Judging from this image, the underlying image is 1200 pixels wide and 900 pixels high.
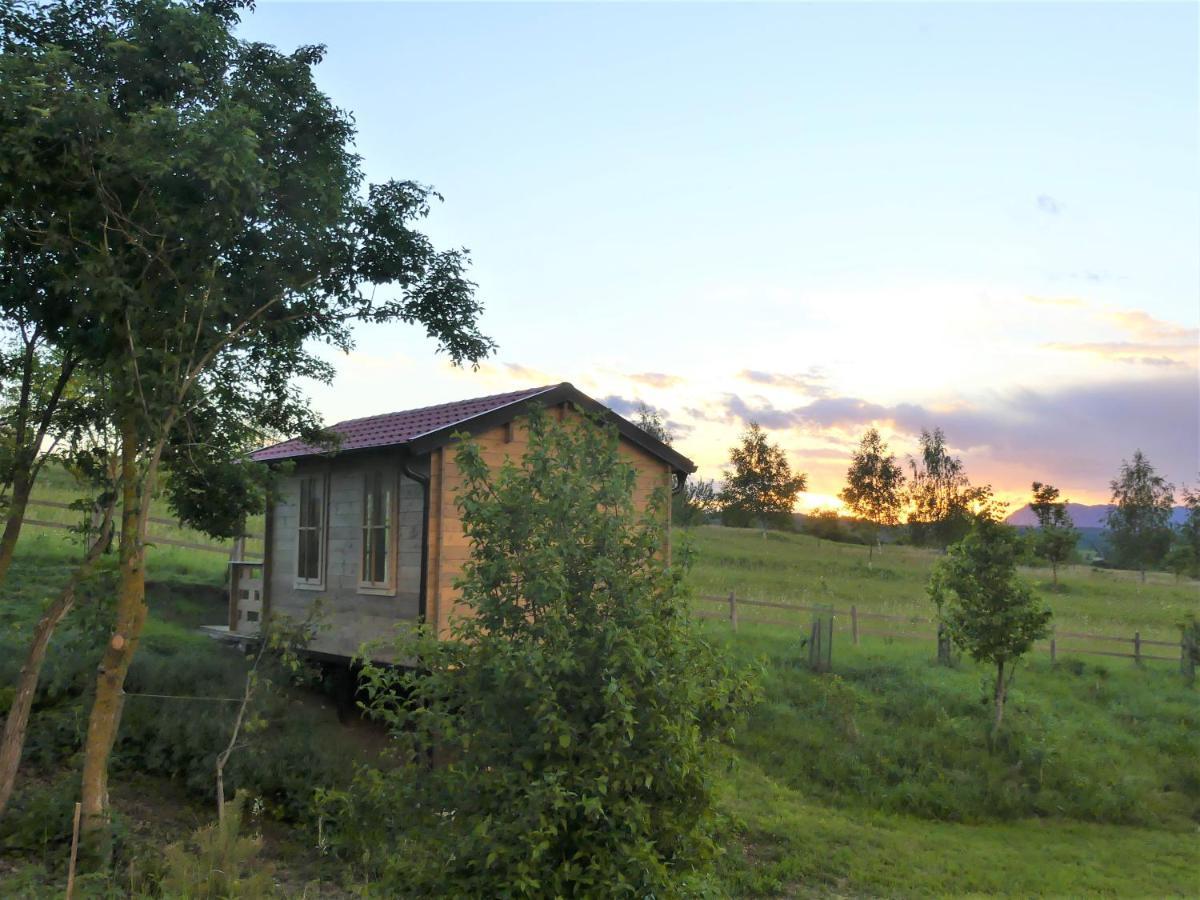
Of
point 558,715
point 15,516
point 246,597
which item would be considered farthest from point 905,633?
point 558,715

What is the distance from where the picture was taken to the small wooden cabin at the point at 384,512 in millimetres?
13250

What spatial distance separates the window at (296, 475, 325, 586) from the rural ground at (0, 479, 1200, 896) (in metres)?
1.80

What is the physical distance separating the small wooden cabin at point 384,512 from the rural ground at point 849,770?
1633 millimetres

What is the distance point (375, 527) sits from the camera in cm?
1457

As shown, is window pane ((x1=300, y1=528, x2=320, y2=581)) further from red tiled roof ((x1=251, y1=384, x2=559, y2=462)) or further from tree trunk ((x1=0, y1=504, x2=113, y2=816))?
tree trunk ((x1=0, y1=504, x2=113, y2=816))

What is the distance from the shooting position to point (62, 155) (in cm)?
969

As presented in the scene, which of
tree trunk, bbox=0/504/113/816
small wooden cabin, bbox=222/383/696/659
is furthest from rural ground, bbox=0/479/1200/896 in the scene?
small wooden cabin, bbox=222/383/696/659

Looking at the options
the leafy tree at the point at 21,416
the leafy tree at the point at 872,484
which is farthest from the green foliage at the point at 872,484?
the leafy tree at the point at 21,416

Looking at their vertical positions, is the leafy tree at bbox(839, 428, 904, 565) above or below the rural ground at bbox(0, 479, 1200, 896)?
above

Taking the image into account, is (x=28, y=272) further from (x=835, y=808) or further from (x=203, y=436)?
(x=835, y=808)

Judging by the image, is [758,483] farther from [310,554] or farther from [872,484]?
[310,554]

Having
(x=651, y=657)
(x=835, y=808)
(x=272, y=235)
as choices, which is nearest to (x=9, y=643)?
→ (x=272, y=235)

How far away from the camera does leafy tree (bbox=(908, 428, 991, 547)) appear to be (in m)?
47.7

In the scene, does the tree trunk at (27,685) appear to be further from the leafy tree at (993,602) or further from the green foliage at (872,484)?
the green foliage at (872,484)
